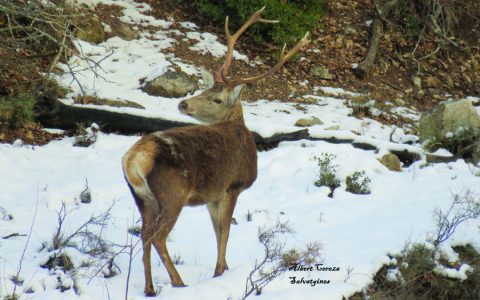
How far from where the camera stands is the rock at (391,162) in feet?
32.7

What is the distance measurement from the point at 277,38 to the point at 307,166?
211 inches

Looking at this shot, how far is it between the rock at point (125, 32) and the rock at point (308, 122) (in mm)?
4103

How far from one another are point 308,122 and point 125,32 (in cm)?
439

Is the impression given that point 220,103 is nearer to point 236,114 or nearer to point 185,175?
point 236,114

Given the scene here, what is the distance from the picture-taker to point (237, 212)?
787cm

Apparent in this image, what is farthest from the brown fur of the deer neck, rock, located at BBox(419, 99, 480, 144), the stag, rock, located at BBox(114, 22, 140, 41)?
rock, located at BBox(114, 22, 140, 41)

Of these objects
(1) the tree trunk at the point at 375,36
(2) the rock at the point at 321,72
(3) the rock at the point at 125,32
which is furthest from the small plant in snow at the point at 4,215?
(1) the tree trunk at the point at 375,36

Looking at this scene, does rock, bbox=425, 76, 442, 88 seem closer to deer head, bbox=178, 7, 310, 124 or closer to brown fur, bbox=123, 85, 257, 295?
deer head, bbox=178, 7, 310, 124

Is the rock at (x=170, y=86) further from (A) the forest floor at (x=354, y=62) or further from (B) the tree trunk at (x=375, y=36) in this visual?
(B) the tree trunk at (x=375, y=36)

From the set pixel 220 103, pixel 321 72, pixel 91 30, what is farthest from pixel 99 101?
pixel 321 72

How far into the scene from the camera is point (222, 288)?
5.56 metres

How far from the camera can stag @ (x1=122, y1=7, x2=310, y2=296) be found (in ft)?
17.1

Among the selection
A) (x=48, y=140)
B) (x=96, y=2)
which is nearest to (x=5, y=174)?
(x=48, y=140)

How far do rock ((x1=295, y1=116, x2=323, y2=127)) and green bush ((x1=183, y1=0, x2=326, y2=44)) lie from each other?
3.17 m
